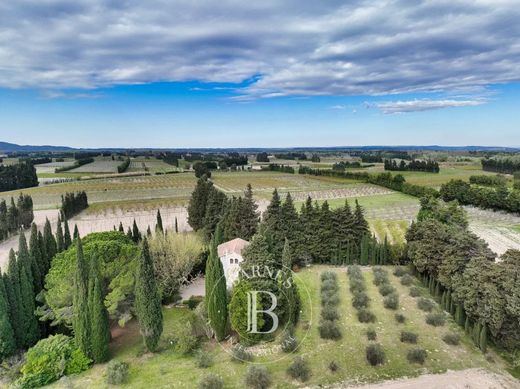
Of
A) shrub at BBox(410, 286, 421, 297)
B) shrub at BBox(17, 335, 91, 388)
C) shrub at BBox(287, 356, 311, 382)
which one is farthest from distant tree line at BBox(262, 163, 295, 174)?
shrub at BBox(17, 335, 91, 388)

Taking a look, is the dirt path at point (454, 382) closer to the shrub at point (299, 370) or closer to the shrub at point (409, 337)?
the shrub at point (299, 370)

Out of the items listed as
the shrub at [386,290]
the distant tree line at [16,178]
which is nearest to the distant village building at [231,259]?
the shrub at [386,290]

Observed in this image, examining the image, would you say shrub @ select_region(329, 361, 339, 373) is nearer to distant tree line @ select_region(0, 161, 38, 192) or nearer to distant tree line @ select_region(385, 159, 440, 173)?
distant tree line @ select_region(0, 161, 38, 192)

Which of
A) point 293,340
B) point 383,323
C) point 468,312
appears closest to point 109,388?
point 293,340

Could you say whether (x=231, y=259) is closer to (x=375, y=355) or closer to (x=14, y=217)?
(x=375, y=355)

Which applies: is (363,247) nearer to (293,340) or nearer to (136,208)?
(293,340)

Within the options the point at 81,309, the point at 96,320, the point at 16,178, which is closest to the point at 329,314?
the point at 96,320

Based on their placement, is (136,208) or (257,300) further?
(136,208)
